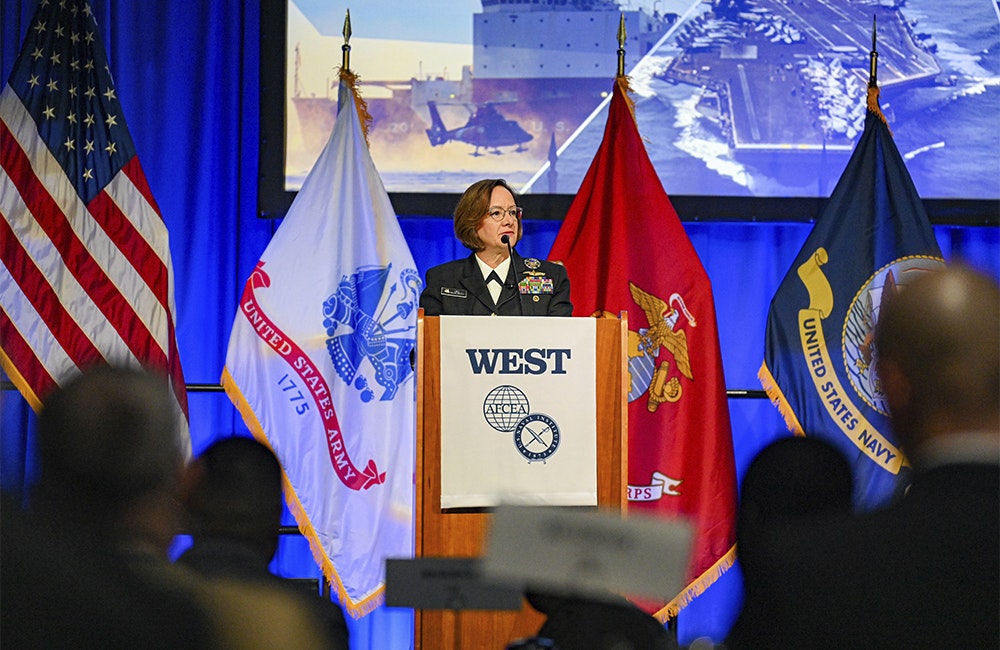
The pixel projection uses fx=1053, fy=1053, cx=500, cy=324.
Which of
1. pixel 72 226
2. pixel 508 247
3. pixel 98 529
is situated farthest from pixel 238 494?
pixel 72 226

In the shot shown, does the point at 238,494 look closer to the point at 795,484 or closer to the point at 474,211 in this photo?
the point at 795,484

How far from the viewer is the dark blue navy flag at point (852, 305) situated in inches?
180

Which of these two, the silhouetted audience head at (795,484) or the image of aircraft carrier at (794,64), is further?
the image of aircraft carrier at (794,64)

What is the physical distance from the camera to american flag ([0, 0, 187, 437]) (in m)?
4.51

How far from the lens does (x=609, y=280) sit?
4660 mm

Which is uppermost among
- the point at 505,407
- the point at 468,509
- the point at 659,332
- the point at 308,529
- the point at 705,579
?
the point at 659,332

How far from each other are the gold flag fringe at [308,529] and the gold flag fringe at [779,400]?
74.1 inches

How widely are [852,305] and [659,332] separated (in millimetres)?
865

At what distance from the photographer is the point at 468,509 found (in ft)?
9.45

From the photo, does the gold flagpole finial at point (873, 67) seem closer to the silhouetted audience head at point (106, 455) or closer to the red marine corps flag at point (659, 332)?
the red marine corps flag at point (659, 332)

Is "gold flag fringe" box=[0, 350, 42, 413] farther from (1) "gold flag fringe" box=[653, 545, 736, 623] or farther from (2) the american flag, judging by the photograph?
(1) "gold flag fringe" box=[653, 545, 736, 623]

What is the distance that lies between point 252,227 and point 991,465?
439 cm

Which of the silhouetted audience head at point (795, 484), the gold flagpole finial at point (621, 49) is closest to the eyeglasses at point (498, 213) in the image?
→ the gold flagpole finial at point (621, 49)

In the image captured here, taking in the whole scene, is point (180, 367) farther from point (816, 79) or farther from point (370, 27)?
point (816, 79)
